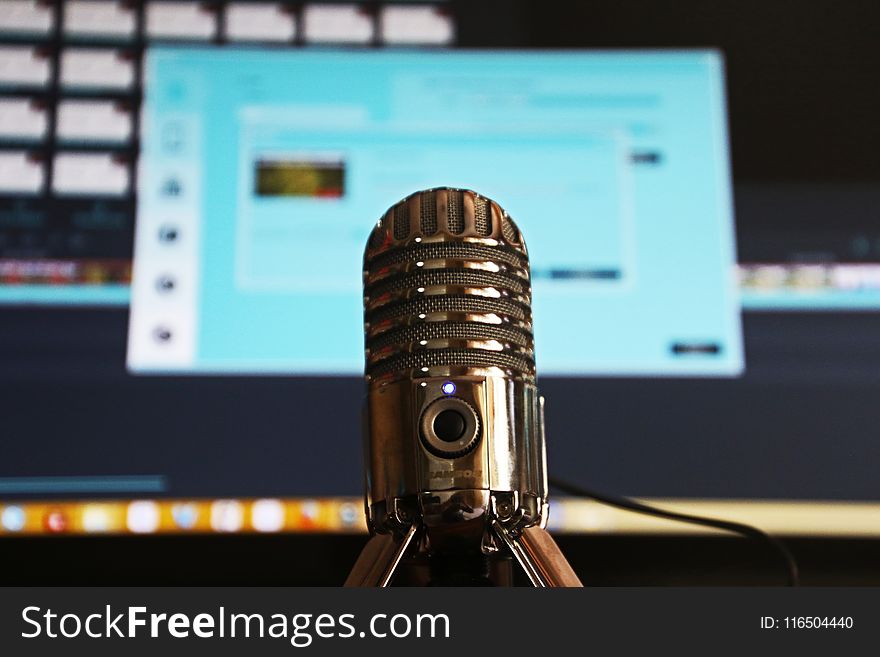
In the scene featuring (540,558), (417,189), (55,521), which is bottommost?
(540,558)

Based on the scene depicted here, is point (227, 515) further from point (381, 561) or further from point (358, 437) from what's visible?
point (381, 561)

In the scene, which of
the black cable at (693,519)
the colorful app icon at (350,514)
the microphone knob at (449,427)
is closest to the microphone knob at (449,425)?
the microphone knob at (449,427)

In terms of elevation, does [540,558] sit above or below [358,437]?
below

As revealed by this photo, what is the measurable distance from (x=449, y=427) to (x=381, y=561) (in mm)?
77

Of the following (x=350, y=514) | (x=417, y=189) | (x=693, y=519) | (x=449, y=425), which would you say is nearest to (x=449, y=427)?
(x=449, y=425)

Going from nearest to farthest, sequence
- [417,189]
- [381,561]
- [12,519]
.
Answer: [381,561] < [12,519] < [417,189]

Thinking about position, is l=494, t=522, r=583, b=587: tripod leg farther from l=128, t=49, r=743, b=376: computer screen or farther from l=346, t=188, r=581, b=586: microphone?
l=128, t=49, r=743, b=376: computer screen

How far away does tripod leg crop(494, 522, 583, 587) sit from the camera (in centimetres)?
50

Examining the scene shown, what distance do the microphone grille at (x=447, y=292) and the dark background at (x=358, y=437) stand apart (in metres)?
0.65

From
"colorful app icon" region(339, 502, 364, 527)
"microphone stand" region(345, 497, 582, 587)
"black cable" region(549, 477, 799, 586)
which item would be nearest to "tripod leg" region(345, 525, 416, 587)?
"microphone stand" region(345, 497, 582, 587)

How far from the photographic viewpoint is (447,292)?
20.8 inches

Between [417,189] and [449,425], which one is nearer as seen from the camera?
[449,425]

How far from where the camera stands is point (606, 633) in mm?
339

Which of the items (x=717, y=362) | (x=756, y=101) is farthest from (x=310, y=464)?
(x=756, y=101)
